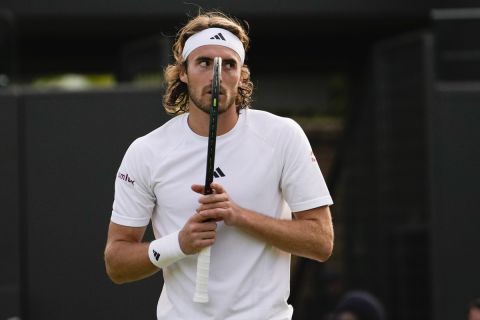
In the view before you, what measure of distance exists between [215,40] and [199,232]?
2.27ft

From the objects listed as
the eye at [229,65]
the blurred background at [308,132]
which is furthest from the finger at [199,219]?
the blurred background at [308,132]

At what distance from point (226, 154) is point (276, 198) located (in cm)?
23

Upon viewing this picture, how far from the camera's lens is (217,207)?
3.82m

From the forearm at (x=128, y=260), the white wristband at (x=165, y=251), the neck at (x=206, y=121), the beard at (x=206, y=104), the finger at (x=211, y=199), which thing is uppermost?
the beard at (x=206, y=104)

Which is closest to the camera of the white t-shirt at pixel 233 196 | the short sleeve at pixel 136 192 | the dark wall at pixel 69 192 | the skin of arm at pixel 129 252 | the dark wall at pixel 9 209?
the skin of arm at pixel 129 252

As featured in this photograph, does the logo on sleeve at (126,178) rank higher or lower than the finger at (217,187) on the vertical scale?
lower

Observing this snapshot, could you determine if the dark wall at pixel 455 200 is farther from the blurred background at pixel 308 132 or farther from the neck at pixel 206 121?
the neck at pixel 206 121

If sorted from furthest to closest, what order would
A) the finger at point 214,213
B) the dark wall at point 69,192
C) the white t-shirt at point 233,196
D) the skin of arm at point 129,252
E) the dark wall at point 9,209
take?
the dark wall at point 69,192
the dark wall at point 9,209
the white t-shirt at point 233,196
the skin of arm at point 129,252
the finger at point 214,213

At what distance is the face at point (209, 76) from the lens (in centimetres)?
398

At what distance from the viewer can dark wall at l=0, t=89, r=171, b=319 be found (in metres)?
8.30

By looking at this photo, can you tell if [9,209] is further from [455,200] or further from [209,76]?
[209,76]

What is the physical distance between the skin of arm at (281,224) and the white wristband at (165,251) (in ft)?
0.59

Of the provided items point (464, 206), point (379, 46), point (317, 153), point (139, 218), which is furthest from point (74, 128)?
point (317, 153)

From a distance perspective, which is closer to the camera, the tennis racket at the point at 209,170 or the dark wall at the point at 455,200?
the tennis racket at the point at 209,170
